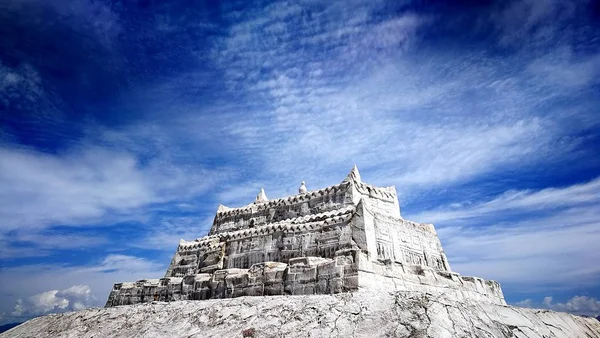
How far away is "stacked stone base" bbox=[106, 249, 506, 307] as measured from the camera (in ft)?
55.9

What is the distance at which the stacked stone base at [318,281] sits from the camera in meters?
17.0

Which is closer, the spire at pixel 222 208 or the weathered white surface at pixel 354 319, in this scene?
the weathered white surface at pixel 354 319

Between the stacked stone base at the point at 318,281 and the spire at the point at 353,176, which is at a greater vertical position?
the spire at the point at 353,176

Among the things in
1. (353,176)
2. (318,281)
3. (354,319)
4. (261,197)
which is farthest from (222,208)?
(354,319)

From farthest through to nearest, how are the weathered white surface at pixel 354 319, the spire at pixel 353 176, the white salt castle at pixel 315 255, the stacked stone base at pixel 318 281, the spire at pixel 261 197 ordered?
1. the spire at pixel 261 197
2. the spire at pixel 353 176
3. the white salt castle at pixel 315 255
4. the stacked stone base at pixel 318 281
5. the weathered white surface at pixel 354 319

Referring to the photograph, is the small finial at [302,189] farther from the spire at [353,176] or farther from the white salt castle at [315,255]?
the spire at [353,176]

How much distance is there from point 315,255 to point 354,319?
12.6 m

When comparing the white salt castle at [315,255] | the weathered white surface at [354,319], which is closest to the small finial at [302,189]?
the white salt castle at [315,255]

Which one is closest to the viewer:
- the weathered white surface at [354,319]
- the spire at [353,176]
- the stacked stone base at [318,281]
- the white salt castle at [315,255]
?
the weathered white surface at [354,319]

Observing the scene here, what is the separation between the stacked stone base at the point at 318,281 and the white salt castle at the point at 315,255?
48 mm

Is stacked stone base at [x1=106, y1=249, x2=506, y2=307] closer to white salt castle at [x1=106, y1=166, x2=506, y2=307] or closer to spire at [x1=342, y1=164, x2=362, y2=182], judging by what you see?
white salt castle at [x1=106, y1=166, x2=506, y2=307]

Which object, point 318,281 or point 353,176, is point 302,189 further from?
point 318,281

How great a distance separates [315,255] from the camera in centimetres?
2430

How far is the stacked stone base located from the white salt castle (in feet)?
0.16
